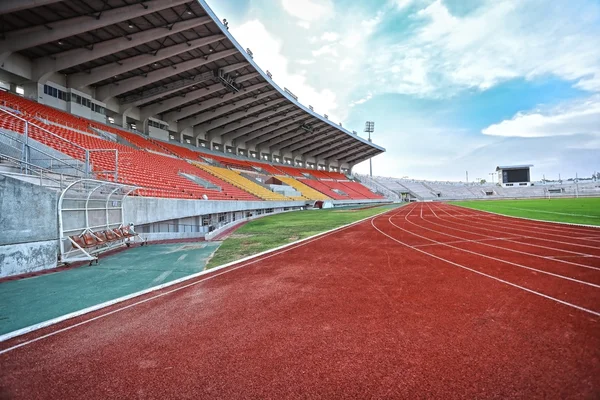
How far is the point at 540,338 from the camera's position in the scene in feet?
10.4

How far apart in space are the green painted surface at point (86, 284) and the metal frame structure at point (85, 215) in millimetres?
670

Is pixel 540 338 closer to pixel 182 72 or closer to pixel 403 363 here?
pixel 403 363

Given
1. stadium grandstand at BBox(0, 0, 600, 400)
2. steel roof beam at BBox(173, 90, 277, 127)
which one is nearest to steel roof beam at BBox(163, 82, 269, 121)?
steel roof beam at BBox(173, 90, 277, 127)

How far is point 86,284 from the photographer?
5.84 m

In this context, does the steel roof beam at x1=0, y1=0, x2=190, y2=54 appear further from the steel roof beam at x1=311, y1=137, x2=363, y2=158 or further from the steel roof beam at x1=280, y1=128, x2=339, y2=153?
the steel roof beam at x1=311, y1=137, x2=363, y2=158

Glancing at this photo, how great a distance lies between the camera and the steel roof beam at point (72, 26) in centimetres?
1554

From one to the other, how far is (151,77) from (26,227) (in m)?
20.7

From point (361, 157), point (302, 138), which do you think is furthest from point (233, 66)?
point (361, 157)

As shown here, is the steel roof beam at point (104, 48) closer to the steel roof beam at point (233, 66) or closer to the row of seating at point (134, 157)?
the row of seating at point (134, 157)

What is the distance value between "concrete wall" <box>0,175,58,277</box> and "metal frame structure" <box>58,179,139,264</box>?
223 mm

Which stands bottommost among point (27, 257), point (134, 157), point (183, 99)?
point (27, 257)

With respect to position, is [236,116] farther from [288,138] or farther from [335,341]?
[335,341]

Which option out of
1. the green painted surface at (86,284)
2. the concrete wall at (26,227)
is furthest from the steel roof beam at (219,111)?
the concrete wall at (26,227)

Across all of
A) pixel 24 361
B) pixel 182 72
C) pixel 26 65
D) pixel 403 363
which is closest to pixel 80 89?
pixel 26 65
